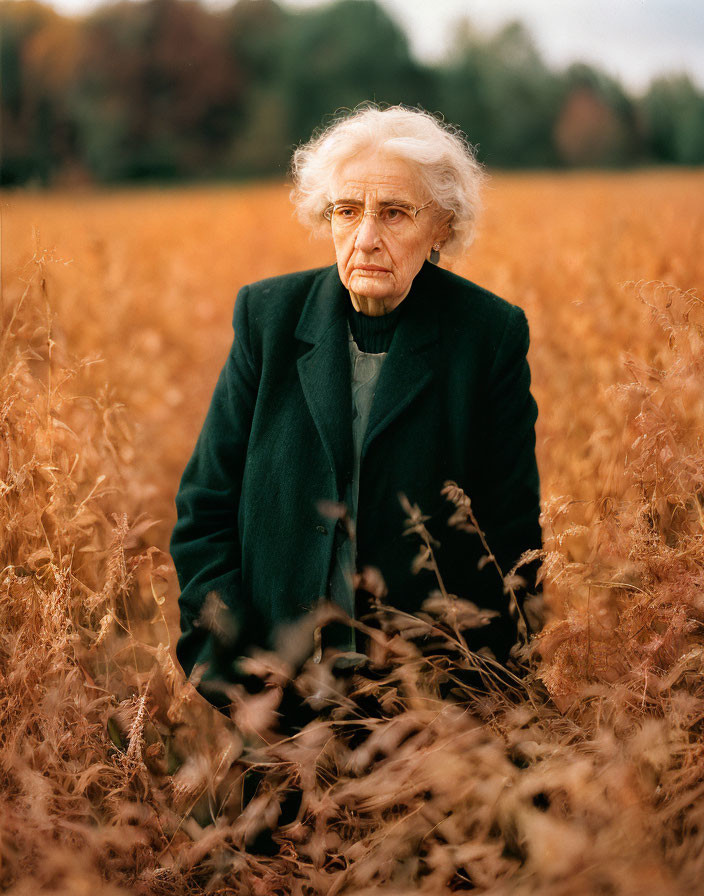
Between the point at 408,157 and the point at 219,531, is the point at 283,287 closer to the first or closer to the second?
the point at 408,157

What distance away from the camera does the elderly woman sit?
1.90m

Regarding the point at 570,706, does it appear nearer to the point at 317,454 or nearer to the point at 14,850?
the point at 317,454

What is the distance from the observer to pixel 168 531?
3.66 metres

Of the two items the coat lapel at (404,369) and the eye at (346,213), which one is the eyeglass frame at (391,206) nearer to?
the eye at (346,213)

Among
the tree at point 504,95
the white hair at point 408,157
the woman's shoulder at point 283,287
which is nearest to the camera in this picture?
the white hair at point 408,157

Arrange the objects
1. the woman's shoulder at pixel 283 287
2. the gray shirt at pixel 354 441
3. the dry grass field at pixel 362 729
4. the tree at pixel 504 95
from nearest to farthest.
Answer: the dry grass field at pixel 362 729
the gray shirt at pixel 354 441
the woman's shoulder at pixel 283 287
the tree at pixel 504 95

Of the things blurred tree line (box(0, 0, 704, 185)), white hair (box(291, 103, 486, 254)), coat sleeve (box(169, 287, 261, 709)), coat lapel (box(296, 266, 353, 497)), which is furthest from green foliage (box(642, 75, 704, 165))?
coat sleeve (box(169, 287, 261, 709))

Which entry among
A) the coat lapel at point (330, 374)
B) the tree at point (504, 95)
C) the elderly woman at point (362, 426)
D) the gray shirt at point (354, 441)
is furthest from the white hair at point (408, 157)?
the tree at point (504, 95)

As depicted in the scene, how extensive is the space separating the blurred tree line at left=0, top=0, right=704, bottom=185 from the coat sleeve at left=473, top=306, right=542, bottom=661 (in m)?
22.7

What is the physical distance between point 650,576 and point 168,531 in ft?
7.81

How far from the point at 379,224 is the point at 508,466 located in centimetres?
67

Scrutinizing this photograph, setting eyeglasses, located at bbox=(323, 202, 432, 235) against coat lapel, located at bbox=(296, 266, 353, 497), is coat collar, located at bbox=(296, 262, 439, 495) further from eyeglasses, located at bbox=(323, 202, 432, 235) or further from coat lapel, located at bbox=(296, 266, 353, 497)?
eyeglasses, located at bbox=(323, 202, 432, 235)

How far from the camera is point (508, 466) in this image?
2020 mm

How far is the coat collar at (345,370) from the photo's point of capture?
1918 millimetres
